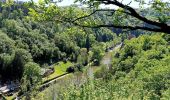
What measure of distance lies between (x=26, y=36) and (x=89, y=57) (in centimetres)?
2687

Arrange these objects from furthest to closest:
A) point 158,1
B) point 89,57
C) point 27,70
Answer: point 89,57 < point 27,70 < point 158,1

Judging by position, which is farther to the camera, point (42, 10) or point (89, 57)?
point (89, 57)

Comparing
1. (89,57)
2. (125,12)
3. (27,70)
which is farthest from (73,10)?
(89,57)

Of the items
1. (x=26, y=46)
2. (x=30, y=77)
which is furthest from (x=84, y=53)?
(x=30, y=77)

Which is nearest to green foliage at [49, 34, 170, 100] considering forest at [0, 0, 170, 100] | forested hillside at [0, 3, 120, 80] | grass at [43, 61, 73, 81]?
forest at [0, 0, 170, 100]

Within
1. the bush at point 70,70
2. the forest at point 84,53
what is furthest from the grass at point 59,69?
the bush at point 70,70

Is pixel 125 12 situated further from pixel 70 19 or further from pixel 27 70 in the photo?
pixel 27 70

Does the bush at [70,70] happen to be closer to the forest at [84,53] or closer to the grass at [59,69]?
the forest at [84,53]

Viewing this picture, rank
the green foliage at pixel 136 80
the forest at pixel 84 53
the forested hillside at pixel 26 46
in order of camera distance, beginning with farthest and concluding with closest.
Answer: the forested hillside at pixel 26 46, the green foliage at pixel 136 80, the forest at pixel 84 53

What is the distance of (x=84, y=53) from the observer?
466 feet

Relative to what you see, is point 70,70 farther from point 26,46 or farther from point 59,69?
point 26,46

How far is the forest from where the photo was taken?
918 centimetres

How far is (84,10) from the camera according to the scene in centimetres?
977

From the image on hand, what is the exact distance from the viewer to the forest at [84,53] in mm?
9180
